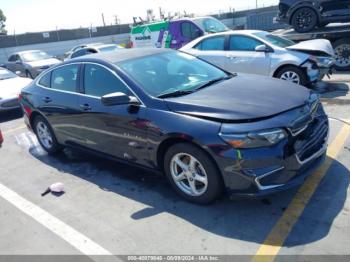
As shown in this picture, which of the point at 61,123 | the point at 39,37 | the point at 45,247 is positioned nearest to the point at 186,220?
the point at 45,247

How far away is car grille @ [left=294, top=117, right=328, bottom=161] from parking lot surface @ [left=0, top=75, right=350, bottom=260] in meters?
0.50

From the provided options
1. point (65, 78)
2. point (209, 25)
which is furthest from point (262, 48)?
point (209, 25)

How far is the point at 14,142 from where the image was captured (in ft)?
22.9

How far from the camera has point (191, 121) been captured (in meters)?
3.50

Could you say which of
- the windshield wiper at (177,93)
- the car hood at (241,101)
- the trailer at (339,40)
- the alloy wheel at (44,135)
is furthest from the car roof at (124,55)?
the trailer at (339,40)

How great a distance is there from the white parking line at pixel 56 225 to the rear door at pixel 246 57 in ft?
18.2

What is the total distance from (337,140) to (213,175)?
8.24ft

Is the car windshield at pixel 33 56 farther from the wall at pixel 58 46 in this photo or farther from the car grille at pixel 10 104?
the wall at pixel 58 46

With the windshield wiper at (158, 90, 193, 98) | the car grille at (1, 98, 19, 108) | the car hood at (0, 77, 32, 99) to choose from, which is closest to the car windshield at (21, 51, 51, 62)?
the car hood at (0, 77, 32, 99)

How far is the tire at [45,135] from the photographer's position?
18.6 ft

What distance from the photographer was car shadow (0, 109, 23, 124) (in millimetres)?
9040

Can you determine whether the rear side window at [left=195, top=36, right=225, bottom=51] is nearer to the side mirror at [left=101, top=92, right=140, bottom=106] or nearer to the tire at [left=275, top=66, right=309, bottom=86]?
the tire at [left=275, top=66, right=309, bottom=86]

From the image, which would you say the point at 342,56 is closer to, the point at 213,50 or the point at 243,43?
the point at 243,43

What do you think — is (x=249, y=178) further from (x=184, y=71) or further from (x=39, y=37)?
(x=39, y=37)
